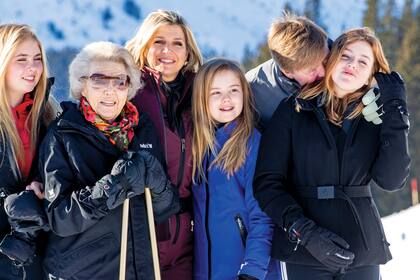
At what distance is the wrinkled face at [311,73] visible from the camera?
4844 millimetres

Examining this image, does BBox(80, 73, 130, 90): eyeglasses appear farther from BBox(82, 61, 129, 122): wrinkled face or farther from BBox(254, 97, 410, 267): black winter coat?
BBox(254, 97, 410, 267): black winter coat

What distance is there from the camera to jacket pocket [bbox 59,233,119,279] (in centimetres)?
403

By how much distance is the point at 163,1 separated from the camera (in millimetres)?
166500

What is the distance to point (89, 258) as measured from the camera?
404 centimetres

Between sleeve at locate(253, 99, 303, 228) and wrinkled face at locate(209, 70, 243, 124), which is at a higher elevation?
wrinkled face at locate(209, 70, 243, 124)

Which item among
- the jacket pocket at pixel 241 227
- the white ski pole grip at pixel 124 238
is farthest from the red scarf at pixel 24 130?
the jacket pocket at pixel 241 227

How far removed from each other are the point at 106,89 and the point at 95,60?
0.76ft

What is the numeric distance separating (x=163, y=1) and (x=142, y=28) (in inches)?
6494

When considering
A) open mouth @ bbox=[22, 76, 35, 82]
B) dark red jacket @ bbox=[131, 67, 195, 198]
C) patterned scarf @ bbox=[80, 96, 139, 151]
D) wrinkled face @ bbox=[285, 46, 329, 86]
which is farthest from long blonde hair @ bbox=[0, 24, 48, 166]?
wrinkled face @ bbox=[285, 46, 329, 86]

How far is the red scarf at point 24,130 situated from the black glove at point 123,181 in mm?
786

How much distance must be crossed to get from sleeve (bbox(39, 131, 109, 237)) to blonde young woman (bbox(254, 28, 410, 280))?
1.19 metres

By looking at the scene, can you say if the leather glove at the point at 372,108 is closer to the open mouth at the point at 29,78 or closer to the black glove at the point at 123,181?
the black glove at the point at 123,181

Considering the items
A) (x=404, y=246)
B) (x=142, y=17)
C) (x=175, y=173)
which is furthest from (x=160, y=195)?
(x=142, y=17)

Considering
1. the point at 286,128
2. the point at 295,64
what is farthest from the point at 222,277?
the point at 295,64
